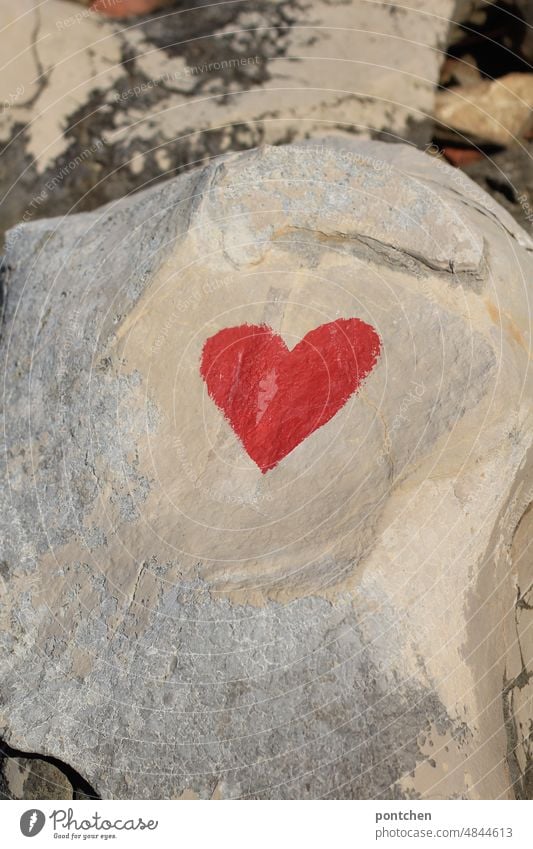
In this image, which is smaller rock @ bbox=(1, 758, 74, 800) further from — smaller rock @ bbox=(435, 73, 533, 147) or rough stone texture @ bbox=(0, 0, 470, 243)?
smaller rock @ bbox=(435, 73, 533, 147)

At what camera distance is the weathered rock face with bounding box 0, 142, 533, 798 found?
6.26ft

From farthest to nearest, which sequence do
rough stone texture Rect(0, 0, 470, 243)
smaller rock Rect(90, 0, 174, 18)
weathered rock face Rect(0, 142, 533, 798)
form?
smaller rock Rect(90, 0, 174, 18) → rough stone texture Rect(0, 0, 470, 243) → weathered rock face Rect(0, 142, 533, 798)

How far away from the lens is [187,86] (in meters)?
3.59

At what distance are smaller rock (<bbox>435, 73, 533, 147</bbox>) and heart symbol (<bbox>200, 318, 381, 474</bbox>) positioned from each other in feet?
5.90

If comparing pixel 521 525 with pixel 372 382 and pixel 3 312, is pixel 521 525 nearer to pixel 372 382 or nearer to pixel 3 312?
pixel 372 382

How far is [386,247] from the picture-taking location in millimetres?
2213

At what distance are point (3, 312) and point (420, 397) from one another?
137 centimetres

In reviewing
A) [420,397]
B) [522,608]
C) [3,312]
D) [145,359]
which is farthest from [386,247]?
[3,312]

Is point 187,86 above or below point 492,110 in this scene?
above
